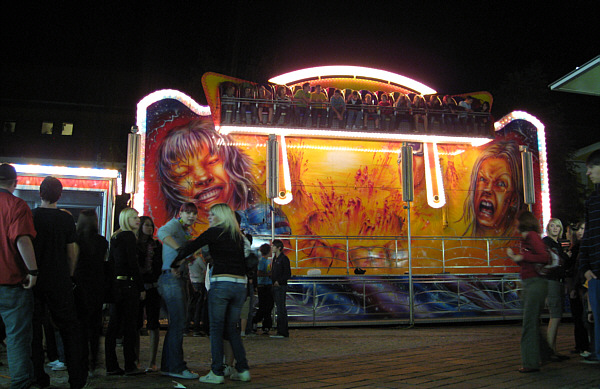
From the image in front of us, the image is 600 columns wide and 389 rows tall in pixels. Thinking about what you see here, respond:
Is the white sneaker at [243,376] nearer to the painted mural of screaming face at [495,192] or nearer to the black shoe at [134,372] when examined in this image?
the black shoe at [134,372]

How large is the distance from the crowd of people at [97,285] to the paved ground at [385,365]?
1.32ft

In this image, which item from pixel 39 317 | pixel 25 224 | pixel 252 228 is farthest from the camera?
pixel 252 228

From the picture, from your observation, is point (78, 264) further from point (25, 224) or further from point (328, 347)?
point (328, 347)

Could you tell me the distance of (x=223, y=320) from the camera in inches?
205

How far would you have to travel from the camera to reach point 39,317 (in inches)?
189

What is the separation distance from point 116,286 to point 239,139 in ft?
28.9

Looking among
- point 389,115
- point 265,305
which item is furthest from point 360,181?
point 265,305

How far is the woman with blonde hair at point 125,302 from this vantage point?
5551mm

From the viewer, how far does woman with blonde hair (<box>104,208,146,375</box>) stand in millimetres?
5551

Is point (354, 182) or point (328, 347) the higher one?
point (354, 182)

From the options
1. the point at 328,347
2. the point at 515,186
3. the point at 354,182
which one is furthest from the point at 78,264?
the point at 515,186

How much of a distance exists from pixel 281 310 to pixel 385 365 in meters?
3.86

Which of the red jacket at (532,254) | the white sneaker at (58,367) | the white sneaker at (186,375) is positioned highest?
the red jacket at (532,254)


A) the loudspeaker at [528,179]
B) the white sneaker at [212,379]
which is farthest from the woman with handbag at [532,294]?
the loudspeaker at [528,179]
